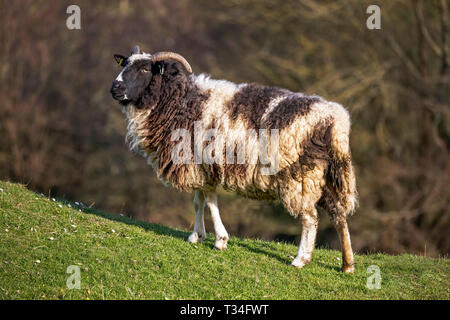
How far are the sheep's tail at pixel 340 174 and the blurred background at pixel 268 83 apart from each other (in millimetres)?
8279

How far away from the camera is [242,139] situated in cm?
810

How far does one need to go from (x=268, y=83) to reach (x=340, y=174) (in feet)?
37.7

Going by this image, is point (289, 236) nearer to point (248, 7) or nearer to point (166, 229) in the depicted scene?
point (248, 7)

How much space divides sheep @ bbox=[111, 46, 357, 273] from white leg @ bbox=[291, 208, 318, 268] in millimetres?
13

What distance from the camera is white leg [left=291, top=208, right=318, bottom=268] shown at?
313 inches

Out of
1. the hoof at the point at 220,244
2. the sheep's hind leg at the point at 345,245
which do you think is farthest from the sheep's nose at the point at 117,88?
the sheep's hind leg at the point at 345,245

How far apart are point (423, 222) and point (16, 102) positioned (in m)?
14.4

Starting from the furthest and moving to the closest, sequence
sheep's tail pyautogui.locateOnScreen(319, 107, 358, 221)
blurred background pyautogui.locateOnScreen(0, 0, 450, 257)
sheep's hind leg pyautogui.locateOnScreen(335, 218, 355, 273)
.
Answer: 1. blurred background pyautogui.locateOnScreen(0, 0, 450, 257)
2. sheep's hind leg pyautogui.locateOnScreen(335, 218, 355, 273)
3. sheep's tail pyautogui.locateOnScreen(319, 107, 358, 221)

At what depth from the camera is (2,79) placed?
21.4 metres

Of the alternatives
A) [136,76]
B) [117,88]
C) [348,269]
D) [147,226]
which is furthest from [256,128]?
[147,226]

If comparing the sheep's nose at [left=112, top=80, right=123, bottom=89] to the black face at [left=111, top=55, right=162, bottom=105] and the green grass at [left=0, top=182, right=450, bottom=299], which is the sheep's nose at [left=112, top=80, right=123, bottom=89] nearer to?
the black face at [left=111, top=55, right=162, bottom=105]

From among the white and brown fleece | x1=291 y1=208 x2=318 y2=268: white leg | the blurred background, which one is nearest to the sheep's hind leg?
the white and brown fleece

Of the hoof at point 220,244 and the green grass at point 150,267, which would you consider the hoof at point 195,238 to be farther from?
the hoof at point 220,244
